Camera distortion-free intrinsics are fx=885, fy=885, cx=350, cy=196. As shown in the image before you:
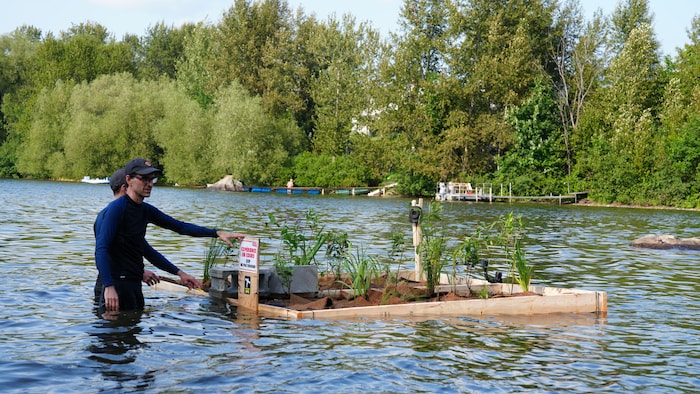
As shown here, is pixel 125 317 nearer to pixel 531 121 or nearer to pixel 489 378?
pixel 489 378

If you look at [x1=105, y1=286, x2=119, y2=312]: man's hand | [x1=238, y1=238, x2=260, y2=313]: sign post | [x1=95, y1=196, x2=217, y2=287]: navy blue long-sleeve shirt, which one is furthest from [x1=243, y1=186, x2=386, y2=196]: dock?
[x1=105, y1=286, x2=119, y2=312]: man's hand

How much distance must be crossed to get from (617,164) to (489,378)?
57.8 m

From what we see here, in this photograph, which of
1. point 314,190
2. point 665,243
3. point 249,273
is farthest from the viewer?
point 314,190

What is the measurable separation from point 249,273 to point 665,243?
1937cm

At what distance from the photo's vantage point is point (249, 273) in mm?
13492

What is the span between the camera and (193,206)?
49.7 meters

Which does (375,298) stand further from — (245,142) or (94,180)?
(94,180)

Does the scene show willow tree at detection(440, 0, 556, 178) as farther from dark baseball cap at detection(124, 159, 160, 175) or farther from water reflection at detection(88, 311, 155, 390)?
dark baseball cap at detection(124, 159, 160, 175)

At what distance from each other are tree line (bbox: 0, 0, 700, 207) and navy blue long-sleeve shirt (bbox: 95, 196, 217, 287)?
55.3m

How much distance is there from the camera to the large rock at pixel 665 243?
28750 millimetres

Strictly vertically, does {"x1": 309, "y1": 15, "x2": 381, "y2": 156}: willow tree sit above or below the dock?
above

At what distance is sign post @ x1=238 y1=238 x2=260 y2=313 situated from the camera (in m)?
13.1

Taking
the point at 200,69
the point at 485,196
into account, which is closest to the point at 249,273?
the point at 485,196

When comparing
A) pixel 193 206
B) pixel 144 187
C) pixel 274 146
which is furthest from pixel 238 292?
pixel 274 146
